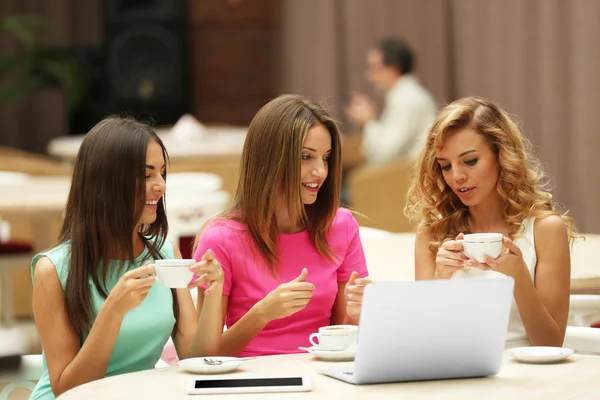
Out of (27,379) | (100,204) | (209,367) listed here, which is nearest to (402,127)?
(27,379)

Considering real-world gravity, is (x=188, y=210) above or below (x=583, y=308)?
above

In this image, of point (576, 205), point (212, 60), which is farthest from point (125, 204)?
point (212, 60)

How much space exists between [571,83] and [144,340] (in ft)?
15.2

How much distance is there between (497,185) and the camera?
2527 mm

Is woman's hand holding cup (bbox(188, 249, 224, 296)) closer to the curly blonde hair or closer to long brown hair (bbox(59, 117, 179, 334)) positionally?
long brown hair (bbox(59, 117, 179, 334))

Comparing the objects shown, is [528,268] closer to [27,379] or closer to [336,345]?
[336,345]

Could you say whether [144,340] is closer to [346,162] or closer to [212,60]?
[346,162]

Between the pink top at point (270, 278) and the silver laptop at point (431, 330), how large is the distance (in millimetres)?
579

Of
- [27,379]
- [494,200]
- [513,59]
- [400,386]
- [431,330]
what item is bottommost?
[27,379]

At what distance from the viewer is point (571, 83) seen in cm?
634

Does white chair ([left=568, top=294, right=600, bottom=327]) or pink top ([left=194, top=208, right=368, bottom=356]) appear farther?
white chair ([left=568, top=294, right=600, bottom=327])

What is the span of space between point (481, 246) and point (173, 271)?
599 mm

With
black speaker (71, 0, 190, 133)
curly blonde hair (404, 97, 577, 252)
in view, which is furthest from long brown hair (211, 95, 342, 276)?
black speaker (71, 0, 190, 133)

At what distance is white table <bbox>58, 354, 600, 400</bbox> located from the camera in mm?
1766
